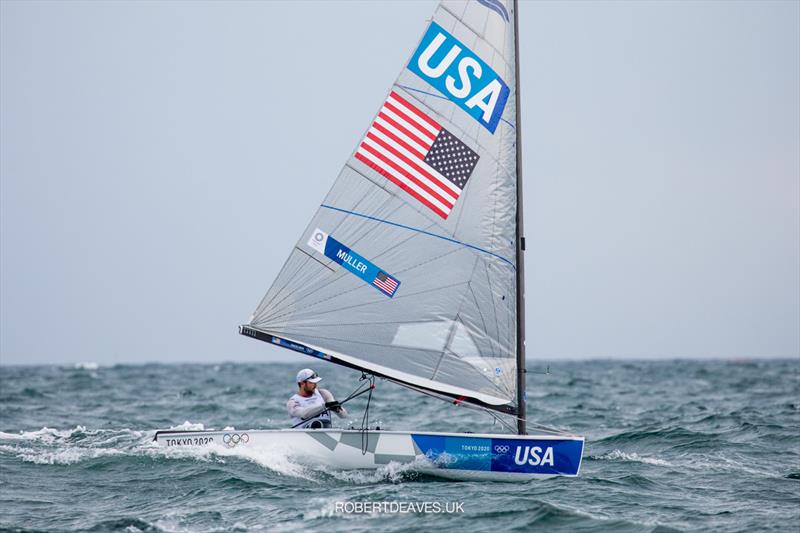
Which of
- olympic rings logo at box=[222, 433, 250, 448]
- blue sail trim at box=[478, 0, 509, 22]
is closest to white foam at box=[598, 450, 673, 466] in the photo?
olympic rings logo at box=[222, 433, 250, 448]

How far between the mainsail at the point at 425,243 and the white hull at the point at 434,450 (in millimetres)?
833

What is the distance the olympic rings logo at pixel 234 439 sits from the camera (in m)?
14.8

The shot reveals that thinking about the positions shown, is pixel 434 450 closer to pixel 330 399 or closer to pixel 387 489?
pixel 387 489

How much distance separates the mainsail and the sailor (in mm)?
700

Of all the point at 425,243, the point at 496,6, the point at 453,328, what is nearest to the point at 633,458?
the point at 453,328

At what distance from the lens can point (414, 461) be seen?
14.5 metres

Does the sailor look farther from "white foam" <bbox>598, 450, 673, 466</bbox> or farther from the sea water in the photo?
"white foam" <bbox>598, 450, 673, 466</bbox>

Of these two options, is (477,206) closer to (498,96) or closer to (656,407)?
(498,96)

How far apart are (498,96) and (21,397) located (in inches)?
1094

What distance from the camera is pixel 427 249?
15.1m

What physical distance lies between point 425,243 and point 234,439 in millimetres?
4190

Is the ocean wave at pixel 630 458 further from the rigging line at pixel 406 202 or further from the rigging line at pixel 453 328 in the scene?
the rigging line at pixel 406 202

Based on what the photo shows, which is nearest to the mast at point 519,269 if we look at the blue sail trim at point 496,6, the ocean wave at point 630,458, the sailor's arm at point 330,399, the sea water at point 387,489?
the blue sail trim at point 496,6

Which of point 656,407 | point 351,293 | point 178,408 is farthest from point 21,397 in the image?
point 351,293
